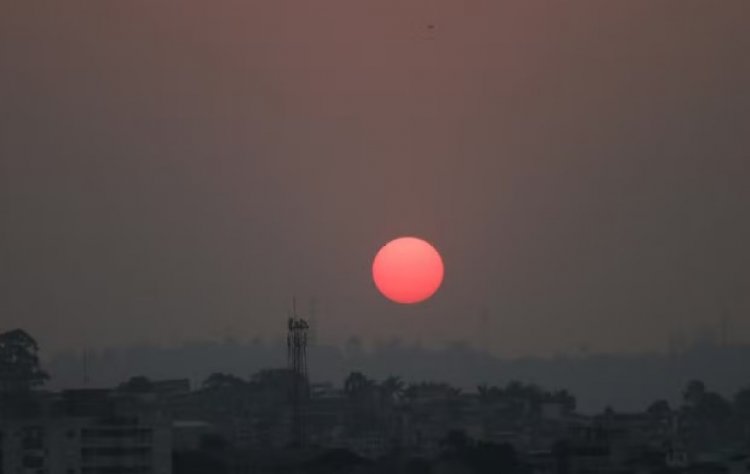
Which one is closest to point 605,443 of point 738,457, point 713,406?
point 738,457

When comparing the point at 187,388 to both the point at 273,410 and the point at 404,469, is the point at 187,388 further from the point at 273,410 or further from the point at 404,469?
the point at 404,469

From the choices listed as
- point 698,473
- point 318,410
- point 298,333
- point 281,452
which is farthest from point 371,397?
point 698,473

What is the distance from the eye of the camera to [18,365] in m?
37.2

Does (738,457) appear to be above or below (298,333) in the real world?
below

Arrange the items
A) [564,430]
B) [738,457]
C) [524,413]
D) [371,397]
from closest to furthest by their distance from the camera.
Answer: [738,457] < [564,430] < [524,413] < [371,397]

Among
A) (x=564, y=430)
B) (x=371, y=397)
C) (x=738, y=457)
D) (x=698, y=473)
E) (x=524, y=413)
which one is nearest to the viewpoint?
(x=698, y=473)

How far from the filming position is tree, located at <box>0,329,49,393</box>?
112ft

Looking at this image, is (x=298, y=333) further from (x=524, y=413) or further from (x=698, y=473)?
(x=698, y=473)

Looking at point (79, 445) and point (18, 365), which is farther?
point (18, 365)

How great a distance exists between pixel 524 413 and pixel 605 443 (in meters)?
10.8

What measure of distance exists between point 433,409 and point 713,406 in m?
6.57

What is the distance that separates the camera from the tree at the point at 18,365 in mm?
34125

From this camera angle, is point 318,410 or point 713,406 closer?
point 713,406

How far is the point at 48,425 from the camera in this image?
88.6 ft
